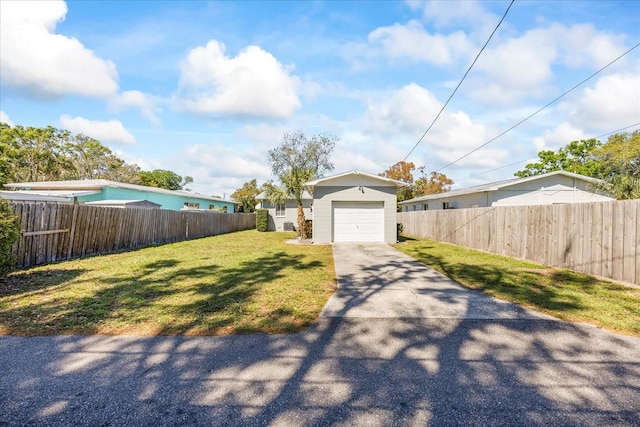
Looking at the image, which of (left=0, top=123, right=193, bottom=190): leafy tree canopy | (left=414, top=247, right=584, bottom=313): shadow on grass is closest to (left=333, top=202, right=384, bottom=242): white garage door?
(left=414, top=247, right=584, bottom=313): shadow on grass

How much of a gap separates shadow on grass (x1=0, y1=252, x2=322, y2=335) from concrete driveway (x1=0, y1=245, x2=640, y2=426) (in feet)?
1.14

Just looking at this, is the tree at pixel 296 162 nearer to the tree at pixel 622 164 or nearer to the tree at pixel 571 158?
the tree at pixel 622 164

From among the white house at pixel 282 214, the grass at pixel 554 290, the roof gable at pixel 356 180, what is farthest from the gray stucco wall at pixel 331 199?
the white house at pixel 282 214

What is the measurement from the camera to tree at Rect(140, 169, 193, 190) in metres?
54.1

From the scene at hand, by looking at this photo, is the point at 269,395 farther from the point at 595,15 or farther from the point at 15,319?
the point at 595,15

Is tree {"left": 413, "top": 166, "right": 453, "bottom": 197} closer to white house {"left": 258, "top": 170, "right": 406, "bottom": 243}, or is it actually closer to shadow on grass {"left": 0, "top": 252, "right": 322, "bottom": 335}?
white house {"left": 258, "top": 170, "right": 406, "bottom": 243}

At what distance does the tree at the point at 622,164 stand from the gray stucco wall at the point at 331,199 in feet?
26.2

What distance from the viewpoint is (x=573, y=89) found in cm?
1093

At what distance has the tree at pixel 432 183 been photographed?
1740 inches

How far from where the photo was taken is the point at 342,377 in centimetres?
292

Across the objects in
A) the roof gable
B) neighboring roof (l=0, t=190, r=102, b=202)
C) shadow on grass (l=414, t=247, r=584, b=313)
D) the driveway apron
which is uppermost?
the roof gable

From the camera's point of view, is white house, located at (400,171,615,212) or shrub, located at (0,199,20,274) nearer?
shrub, located at (0,199,20,274)

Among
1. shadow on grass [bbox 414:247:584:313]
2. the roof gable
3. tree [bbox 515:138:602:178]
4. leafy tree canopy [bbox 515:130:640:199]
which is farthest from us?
tree [bbox 515:138:602:178]

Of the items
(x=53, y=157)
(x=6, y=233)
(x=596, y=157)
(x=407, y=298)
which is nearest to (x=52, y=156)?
(x=53, y=157)
